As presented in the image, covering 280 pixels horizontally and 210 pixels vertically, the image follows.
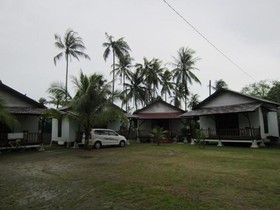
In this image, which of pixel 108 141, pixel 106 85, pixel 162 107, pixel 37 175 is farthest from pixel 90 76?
pixel 162 107

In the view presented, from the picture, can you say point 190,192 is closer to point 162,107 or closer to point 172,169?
point 172,169

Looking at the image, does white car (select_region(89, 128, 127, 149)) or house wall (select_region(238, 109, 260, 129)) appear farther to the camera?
house wall (select_region(238, 109, 260, 129))

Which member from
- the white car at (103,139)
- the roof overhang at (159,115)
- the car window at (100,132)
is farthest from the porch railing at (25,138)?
the roof overhang at (159,115)

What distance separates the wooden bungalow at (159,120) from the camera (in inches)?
975

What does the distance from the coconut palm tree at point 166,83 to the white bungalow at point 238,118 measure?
14903mm

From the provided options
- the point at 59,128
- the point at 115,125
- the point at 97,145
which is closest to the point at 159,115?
the point at 115,125

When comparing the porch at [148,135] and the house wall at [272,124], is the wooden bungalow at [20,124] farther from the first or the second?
the house wall at [272,124]

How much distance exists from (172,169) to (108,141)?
10156mm

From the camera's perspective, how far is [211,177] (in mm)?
7492

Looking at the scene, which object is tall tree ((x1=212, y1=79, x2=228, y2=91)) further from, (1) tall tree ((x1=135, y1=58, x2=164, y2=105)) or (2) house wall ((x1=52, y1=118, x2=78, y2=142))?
(2) house wall ((x1=52, y1=118, x2=78, y2=142))

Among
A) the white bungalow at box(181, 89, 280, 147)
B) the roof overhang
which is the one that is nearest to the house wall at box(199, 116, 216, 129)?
the white bungalow at box(181, 89, 280, 147)

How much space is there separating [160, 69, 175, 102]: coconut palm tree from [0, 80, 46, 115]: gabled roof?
21.6m

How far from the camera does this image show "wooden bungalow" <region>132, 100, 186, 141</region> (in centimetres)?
2477

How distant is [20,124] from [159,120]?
14231 mm
